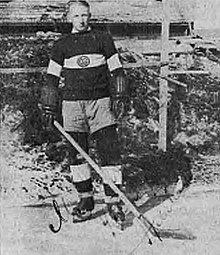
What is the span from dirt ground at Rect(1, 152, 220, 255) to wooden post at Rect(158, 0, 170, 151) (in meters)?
0.15

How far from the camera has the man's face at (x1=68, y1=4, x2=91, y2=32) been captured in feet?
4.48

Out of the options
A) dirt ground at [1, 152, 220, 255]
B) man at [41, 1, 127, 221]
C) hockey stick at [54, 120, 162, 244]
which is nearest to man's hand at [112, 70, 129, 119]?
man at [41, 1, 127, 221]

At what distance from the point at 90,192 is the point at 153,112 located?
0.23 m

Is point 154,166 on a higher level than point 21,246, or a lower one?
higher

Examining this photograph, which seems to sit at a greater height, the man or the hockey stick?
the man

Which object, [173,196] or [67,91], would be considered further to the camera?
[173,196]

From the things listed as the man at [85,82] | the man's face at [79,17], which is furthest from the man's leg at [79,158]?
the man's face at [79,17]

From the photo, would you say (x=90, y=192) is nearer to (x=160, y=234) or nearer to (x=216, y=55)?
(x=160, y=234)

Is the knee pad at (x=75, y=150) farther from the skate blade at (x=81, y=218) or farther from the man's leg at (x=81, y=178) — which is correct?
the skate blade at (x=81, y=218)

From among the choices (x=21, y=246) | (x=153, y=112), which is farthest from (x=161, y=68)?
(x=21, y=246)

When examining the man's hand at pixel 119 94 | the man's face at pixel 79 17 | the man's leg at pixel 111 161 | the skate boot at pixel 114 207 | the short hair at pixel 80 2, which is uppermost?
the short hair at pixel 80 2

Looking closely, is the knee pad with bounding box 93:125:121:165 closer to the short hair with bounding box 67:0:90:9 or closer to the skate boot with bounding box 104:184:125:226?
the skate boot with bounding box 104:184:125:226

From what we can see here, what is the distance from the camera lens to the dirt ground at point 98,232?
4.55ft

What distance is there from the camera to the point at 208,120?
4.88 ft
